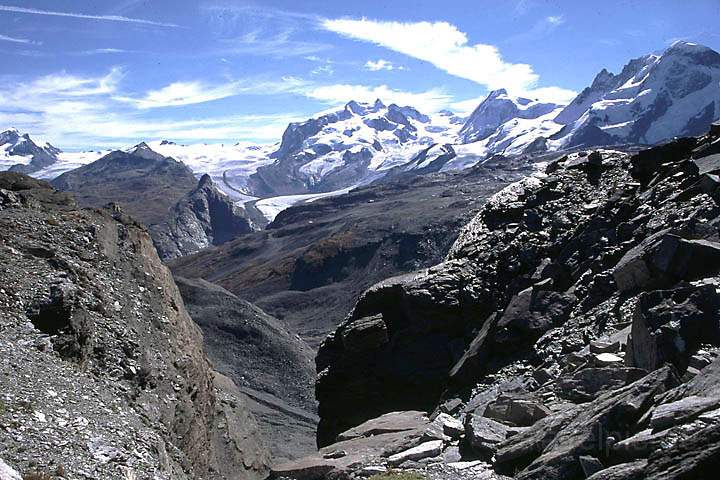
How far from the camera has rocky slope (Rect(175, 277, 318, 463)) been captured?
56.3 meters

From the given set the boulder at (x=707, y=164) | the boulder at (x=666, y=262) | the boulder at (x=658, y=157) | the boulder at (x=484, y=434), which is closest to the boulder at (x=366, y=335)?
the boulder at (x=666, y=262)

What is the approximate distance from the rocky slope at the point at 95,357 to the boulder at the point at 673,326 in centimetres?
1212

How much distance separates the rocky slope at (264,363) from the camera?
56281 mm

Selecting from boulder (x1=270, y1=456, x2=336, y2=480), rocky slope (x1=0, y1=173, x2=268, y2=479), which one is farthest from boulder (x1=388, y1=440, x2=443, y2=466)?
rocky slope (x1=0, y1=173, x2=268, y2=479)

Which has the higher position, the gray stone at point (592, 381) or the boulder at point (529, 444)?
the gray stone at point (592, 381)

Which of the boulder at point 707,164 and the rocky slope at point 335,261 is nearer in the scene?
the boulder at point 707,164

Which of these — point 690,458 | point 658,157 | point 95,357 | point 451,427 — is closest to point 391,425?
point 451,427

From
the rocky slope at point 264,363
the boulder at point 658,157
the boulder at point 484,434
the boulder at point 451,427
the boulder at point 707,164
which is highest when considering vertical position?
the boulder at point 658,157

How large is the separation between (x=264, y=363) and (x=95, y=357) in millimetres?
49916

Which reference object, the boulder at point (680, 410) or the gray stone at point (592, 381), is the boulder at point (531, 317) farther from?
the boulder at point (680, 410)

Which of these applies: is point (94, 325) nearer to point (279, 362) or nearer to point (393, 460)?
point (393, 460)

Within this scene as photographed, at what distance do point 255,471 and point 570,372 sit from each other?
71.6 feet

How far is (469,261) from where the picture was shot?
2666 cm

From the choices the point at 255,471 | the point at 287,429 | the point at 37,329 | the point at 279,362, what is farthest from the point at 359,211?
the point at 37,329
